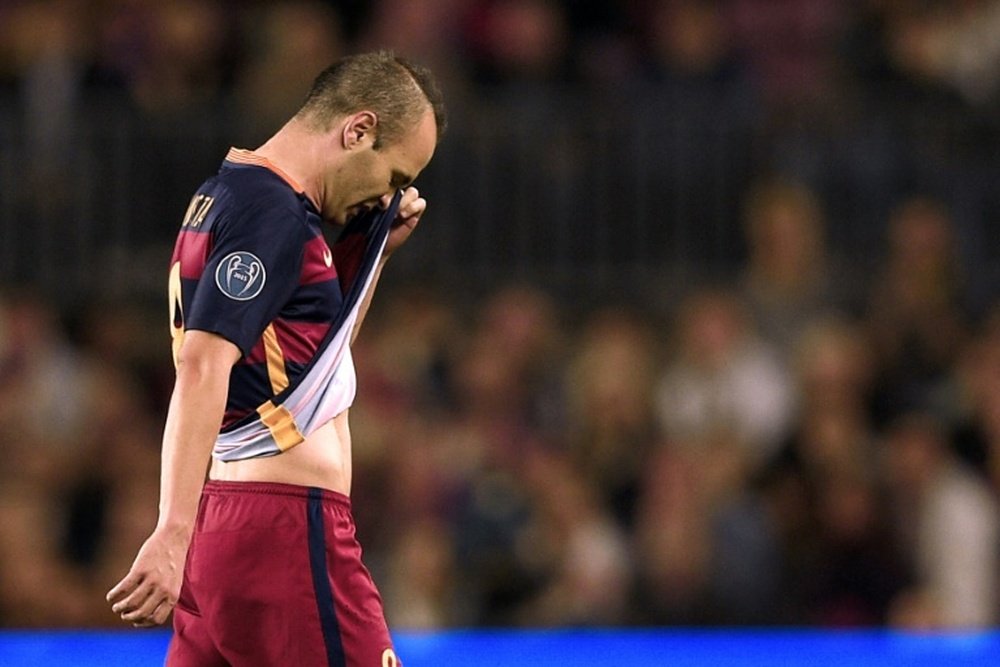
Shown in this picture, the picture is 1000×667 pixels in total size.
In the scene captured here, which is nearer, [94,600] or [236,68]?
[94,600]

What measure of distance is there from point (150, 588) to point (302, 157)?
2.78 ft

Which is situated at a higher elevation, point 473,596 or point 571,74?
point 571,74

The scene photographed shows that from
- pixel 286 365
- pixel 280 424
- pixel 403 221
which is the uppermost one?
pixel 403 221

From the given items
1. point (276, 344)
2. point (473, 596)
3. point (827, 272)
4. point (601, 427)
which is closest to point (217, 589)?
point (276, 344)

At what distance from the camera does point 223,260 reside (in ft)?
10.8

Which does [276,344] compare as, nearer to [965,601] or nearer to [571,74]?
[965,601]

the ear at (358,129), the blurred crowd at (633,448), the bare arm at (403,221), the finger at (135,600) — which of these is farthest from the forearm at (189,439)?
the blurred crowd at (633,448)

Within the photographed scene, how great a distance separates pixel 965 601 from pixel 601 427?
158 centimetres

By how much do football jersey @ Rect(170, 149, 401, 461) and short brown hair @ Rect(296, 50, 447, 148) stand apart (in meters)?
0.16

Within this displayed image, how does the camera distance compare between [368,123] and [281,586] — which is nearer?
[281,586]

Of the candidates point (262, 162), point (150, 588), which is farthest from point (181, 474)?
point (262, 162)

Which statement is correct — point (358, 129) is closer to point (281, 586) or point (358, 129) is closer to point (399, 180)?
point (399, 180)

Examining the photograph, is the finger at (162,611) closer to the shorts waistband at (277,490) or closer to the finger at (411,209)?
the shorts waistband at (277,490)

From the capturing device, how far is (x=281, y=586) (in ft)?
11.2
